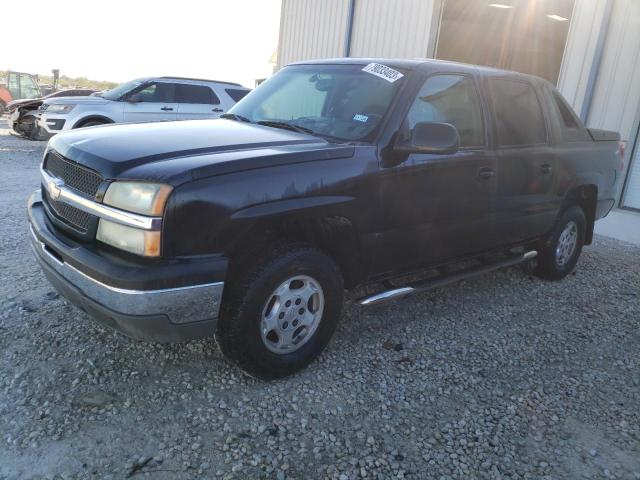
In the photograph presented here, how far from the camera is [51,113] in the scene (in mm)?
11312

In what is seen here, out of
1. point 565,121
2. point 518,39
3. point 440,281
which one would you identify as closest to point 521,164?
point 565,121

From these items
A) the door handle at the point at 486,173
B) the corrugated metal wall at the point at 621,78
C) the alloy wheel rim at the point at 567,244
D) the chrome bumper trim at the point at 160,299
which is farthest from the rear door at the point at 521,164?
the corrugated metal wall at the point at 621,78

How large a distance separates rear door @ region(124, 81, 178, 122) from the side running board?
861cm

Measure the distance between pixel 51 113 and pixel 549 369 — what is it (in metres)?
11.2

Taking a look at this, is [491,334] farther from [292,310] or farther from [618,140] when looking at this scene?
[618,140]

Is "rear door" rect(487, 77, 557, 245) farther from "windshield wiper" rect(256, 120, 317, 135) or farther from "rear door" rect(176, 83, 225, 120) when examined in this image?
"rear door" rect(176, 83, 225, 120)

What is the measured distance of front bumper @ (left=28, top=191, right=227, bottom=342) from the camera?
96.6 inches

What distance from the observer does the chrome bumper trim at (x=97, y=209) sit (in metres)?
2.46

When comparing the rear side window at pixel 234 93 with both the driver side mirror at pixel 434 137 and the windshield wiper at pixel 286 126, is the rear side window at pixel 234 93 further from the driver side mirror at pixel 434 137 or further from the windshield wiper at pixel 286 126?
the driver side mirror at pixel 434 137

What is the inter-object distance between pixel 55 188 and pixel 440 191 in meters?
2.39

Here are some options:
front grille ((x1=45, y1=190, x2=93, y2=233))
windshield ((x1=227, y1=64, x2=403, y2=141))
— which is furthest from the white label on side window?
front grille ((x1=45, y1=190, x2=93, y2=233))

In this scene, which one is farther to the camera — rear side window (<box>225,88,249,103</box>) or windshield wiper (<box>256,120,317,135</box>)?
rear side window (<box>225,88,249,103</box>)

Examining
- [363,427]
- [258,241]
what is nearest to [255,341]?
[258,241]

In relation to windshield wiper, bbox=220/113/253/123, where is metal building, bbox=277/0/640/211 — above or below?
above
